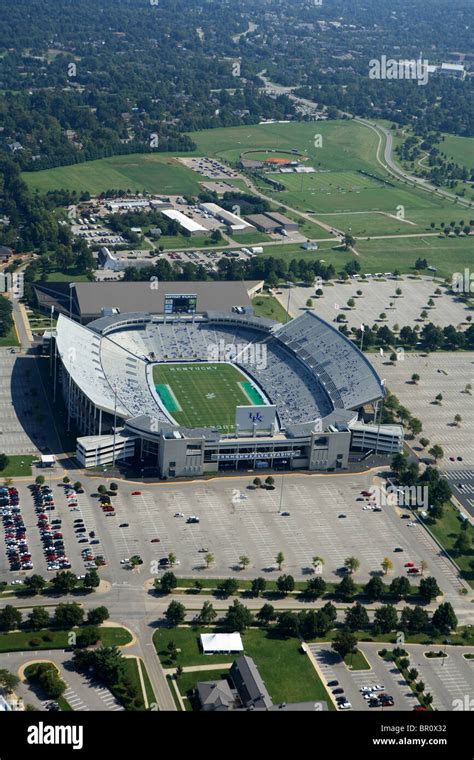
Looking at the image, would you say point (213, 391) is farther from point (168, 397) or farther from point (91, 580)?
point (91, 580)

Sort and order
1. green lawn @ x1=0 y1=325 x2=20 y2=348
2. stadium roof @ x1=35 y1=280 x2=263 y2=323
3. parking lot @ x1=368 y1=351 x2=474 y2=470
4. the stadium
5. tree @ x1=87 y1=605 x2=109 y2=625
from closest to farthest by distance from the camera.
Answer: tree @ x1=87 y1=605 x2=109 y2=625
the stadium
parking lot @ x1=368 y1=351 x2=474 y2=470
green lawn @ x1=0 y1=325 x2=20 y2=348
stadium roof @ x1=35 y1=280 x2=263 y2=323

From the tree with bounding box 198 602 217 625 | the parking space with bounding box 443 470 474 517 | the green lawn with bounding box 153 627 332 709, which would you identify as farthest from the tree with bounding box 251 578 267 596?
the parking space with bounding box 443 470 474 517

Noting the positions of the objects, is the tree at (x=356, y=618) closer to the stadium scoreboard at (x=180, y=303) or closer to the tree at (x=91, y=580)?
the tree at (x=91, y=580)

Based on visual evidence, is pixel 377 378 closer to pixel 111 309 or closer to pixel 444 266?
pixel 111 309

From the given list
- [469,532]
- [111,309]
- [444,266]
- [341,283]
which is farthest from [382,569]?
[444,266]

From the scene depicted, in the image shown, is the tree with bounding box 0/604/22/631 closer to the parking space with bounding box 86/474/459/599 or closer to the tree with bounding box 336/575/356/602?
the parking space with bounding box 86/474/459/599

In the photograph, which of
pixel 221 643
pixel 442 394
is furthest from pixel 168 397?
pixel 221 643
